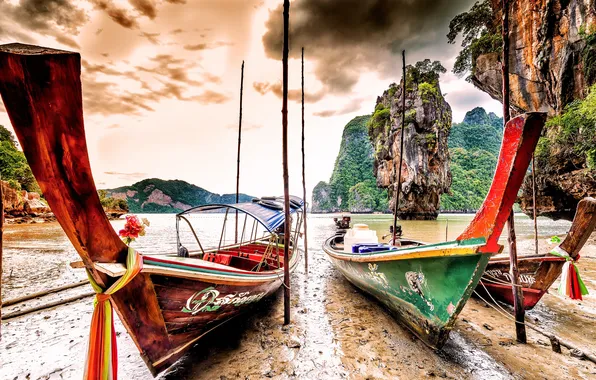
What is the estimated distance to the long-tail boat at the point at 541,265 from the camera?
3633 millimetres

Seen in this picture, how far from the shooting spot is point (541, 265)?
165 inches

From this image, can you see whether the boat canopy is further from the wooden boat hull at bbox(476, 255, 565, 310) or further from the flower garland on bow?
the wooden boat hull at bbox(476, 255, 565, 310)

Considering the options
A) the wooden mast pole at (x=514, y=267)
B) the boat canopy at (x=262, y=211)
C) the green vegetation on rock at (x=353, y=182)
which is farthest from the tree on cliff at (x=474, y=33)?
the green vegetation on rock at (x=353, y=182)

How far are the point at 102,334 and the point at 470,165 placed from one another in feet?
280

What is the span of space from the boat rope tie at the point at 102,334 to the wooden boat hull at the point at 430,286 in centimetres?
323

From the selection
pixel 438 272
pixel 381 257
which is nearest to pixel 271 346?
pixel 381 257

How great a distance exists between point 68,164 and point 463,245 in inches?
142

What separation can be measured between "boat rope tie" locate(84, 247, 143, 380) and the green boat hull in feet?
10.7

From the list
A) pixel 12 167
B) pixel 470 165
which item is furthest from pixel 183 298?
pixel 470 165

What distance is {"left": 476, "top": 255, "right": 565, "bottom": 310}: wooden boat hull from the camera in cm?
409

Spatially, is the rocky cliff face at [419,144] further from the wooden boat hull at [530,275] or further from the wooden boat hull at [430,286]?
the wooden boat hull at [430,286]

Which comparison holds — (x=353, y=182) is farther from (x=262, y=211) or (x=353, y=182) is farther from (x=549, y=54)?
(x=262, y=211)

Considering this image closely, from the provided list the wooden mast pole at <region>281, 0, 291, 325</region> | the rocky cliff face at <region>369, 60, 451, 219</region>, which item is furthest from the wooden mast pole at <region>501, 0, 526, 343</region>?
the rocky cliff face at <region>369, 60, 451, 219</region>

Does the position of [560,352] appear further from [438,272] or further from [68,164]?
[68,164]
